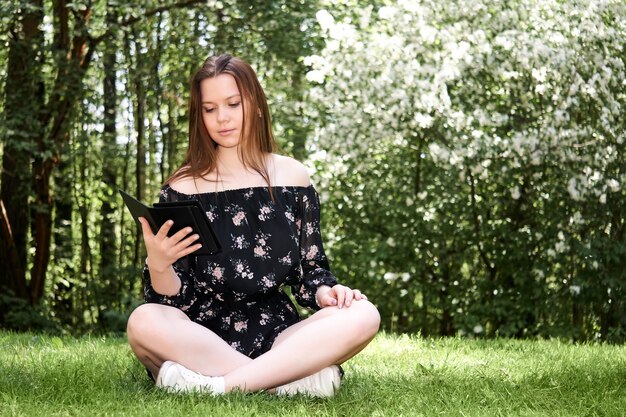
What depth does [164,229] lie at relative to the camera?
2.80 m

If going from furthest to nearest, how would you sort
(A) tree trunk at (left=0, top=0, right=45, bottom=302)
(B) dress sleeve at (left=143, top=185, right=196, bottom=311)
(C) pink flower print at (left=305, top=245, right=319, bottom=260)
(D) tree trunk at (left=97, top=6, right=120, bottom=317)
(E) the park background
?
(D) tree trunk at (left=97, top=6, right=120, bottom=317) < (A) tree trunk at (left=0, top=0, right=45, bottom=302) < (E) the park background < (C) pink flower print at (left=305, top=245, right=319, bottom=260) < (B) dress sleeve at (left=143, top=185, right=196, bottom=311)

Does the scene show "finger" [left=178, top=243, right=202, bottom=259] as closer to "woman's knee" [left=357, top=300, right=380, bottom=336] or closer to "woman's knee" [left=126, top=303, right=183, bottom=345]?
"woman's knee" [left=126, top=303, right=183, bottom=345]

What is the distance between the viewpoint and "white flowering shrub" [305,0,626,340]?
20.4 feet

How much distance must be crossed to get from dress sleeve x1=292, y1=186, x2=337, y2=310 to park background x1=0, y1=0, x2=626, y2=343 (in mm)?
3352

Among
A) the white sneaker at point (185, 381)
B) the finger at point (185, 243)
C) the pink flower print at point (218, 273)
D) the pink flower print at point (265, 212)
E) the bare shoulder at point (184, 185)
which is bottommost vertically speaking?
the white sneaker at point (185, 381)

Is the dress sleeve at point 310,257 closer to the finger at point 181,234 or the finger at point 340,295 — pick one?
the finger at point 340,295

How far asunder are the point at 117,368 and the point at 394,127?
393 cm

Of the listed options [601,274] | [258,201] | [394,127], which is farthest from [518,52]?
[258,201]

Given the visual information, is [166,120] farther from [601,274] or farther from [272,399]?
[272,399]

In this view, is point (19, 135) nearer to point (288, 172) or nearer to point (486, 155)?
point (486, 155)

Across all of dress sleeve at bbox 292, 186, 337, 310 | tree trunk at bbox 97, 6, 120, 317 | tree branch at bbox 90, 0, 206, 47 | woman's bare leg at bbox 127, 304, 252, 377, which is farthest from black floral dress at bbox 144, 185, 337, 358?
tree trunk at bbox 97, 6, 120, 317

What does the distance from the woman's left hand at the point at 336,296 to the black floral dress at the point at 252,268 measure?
6 cm

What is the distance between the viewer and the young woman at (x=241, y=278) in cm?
292

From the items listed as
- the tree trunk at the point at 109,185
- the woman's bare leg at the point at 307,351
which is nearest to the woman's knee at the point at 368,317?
the woman's bare leg at the point at 307,351
